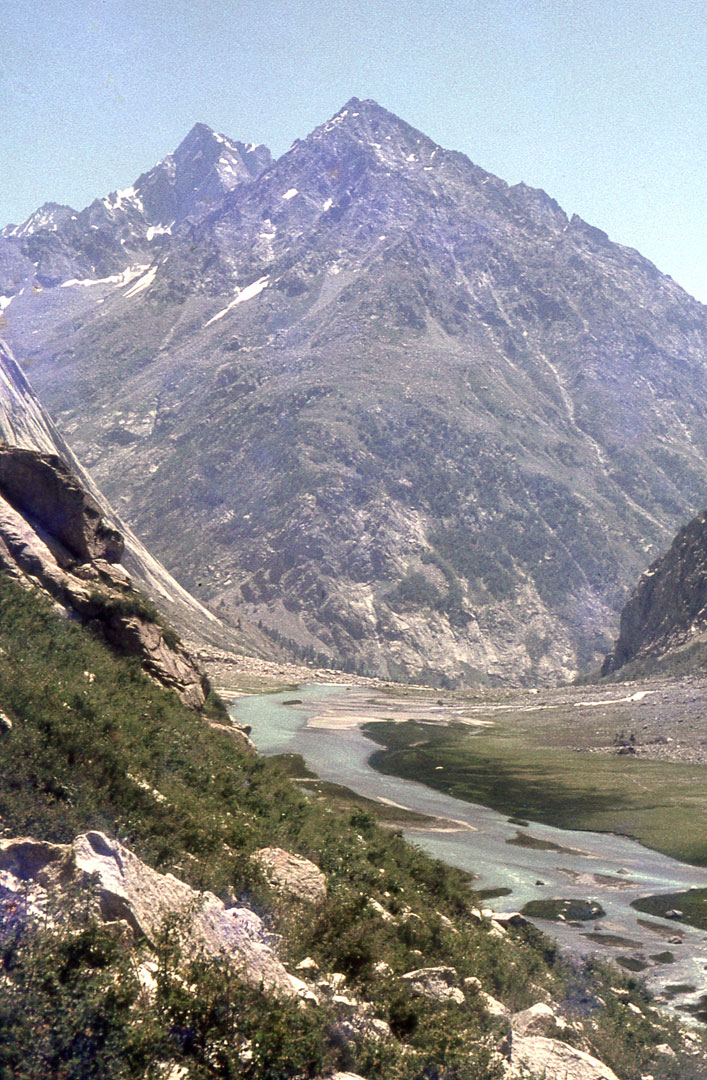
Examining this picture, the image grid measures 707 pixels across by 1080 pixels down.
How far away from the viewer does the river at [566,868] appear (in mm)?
26797

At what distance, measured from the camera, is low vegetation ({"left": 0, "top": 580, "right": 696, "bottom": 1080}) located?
900cm

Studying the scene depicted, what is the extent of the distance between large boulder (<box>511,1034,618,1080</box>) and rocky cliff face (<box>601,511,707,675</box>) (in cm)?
11486

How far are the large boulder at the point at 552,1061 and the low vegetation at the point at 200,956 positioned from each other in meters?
0.60

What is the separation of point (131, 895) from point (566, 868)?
31.9 m

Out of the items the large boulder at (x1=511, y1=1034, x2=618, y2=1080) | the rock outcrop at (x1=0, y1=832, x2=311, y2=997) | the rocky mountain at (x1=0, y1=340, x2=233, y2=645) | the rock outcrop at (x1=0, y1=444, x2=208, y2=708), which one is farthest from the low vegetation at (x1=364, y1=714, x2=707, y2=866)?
the rock outcrop at (x1=0, y1=832, x2=311, y2=997)

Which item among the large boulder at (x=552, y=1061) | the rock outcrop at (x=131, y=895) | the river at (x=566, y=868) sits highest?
the rock outcrop at (x=131, y=895)

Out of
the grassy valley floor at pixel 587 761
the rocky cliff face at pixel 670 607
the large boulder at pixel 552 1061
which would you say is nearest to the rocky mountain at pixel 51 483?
the large boulder at pixel 552 1061

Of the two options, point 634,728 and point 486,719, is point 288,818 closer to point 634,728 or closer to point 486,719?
point 634,728

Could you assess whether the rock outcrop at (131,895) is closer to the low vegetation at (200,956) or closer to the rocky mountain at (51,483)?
the low vegetation at (200,956)

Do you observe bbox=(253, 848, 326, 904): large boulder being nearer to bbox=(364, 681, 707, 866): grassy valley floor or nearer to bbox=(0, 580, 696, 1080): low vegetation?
bbox=(0, 580, 696, 1080): low vegetation

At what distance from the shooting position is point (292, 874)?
16.4m

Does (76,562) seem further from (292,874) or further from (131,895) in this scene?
(131,895)

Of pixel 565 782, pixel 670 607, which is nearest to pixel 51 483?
pixel 565 782

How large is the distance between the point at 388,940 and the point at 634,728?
7409cm
